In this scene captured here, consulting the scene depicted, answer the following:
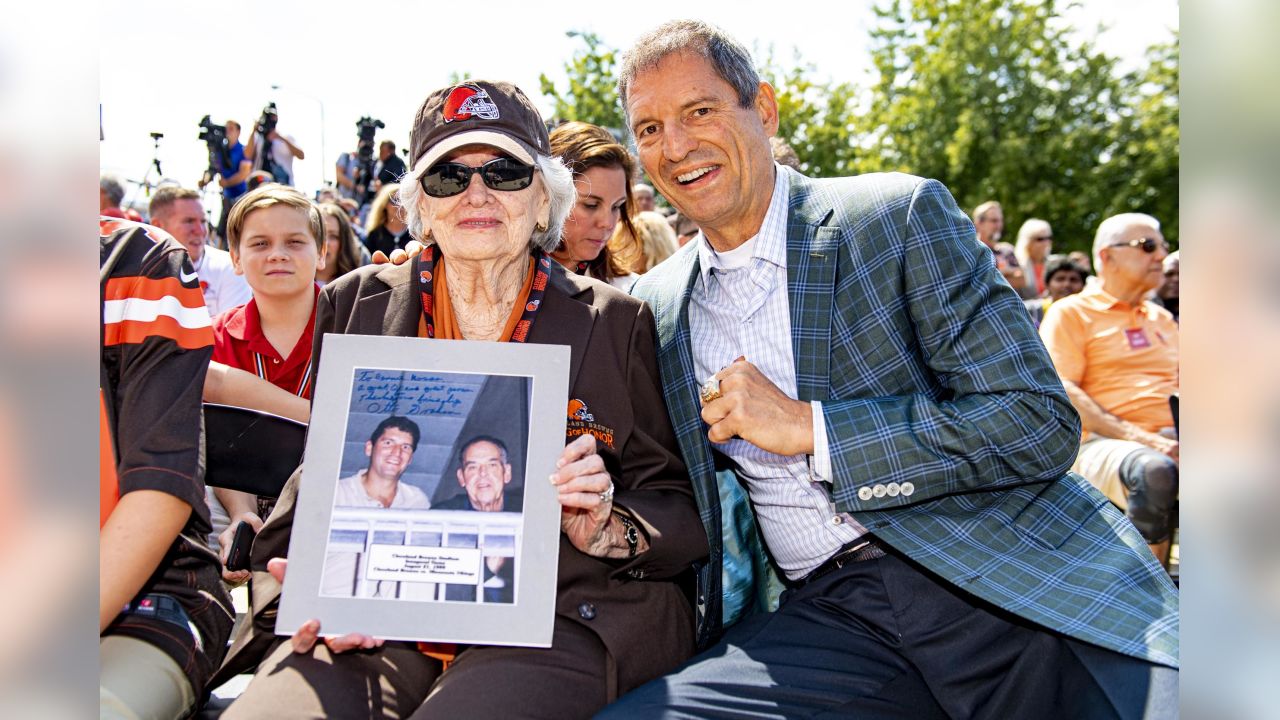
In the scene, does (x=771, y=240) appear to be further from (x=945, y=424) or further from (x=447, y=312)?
(x=447, y=312)

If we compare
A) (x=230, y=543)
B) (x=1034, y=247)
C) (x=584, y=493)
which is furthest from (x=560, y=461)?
(x=1034, y=247)

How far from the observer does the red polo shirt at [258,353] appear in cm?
435

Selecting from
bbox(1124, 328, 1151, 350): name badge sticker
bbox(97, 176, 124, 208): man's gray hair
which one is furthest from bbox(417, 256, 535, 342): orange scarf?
bbox(97, 176, 124, 208): man's gray hair

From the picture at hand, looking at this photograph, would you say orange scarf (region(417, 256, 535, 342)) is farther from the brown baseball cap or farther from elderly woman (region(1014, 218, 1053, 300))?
elderly woman (region(1014, 218, 1053, 300))

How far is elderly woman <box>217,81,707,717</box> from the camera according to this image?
2.38m

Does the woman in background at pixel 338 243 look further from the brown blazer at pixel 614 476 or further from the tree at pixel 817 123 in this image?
the tree at pixel 817 123

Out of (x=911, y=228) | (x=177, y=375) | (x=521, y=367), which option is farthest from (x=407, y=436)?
(x=911, y=228)

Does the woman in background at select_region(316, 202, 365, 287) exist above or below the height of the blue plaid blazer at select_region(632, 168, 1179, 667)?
above

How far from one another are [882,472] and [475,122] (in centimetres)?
138

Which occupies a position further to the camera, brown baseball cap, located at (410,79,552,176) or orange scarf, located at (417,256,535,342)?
orange scarf, located at (417,256,535,342)

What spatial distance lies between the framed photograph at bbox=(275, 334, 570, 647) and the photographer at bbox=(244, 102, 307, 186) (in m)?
10.4

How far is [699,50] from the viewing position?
2.94m
